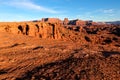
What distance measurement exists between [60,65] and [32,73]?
1.75 meters

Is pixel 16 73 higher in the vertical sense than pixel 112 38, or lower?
higher

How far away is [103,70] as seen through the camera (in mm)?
9898

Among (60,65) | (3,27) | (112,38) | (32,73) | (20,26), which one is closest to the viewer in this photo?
(32,73)

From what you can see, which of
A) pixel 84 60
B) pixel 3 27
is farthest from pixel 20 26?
pixel 84 60

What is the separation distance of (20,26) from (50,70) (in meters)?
33.0

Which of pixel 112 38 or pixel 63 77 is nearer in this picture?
pixel 63 77

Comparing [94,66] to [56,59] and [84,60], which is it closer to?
[84,60]

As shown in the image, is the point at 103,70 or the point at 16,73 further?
the point at 16,73

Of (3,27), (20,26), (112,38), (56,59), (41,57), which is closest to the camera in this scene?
(56,59)

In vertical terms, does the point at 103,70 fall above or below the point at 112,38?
above

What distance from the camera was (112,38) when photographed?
200ft

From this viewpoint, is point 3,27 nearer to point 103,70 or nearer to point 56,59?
point 56,59

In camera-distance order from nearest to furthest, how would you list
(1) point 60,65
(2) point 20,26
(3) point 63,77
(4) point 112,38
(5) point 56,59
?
(3) point 63,77 → (1) point 60,65 → (5) point 56,59 → (2) point 20,26 → (4) point 112,38

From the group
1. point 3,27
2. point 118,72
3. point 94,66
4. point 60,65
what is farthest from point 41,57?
point 3,27
